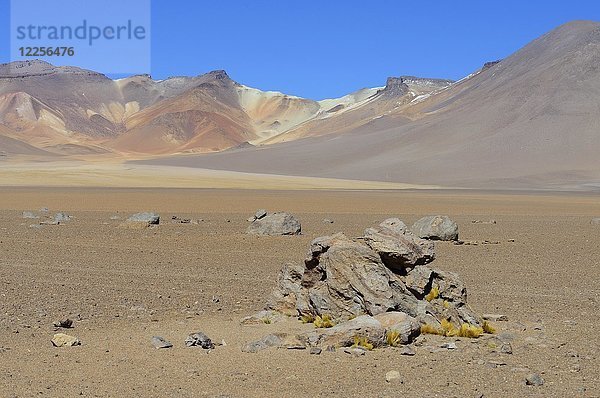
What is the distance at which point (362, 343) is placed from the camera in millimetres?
8516

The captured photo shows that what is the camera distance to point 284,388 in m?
7.24

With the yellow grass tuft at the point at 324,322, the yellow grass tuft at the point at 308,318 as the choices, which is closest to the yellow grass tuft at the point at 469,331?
the yellow grass tuft at the point at 324,322

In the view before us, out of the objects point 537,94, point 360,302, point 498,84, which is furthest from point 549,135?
point 360,302

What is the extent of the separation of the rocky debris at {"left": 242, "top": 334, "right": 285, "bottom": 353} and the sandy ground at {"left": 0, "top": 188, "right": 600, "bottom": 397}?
0.42ft

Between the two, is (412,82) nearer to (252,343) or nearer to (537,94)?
(537,94)

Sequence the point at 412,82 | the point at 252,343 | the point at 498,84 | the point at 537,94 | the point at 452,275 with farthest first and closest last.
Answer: the point at 412,82 → the point at 498,84 → the point at 537,94 → the point at 452,275 → the point at 252,343

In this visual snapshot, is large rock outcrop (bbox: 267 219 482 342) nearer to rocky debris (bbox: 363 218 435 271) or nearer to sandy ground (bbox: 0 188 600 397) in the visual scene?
rocky debris (bbox: 363 218 435 271)

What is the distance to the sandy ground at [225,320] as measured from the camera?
7316 millimetres

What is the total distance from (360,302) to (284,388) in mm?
2251

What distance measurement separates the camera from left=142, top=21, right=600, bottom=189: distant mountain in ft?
311

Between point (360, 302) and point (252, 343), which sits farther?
point (360, 302)

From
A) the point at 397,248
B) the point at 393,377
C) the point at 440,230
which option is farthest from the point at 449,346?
the point at 440,230

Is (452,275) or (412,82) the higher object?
(412,82)

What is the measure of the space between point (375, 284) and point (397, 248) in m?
0.64
